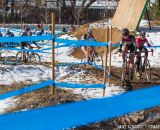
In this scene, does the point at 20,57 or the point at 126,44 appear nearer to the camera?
the point at 126,44

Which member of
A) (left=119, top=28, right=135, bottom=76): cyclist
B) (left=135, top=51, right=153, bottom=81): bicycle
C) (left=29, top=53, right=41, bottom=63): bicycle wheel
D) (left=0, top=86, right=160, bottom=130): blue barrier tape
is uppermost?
(left=0, top=86, right=160, bottom=130): blue barrier tape

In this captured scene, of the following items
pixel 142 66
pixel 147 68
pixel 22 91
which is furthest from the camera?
pixel 147 68

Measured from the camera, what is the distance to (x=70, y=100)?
33.0ft

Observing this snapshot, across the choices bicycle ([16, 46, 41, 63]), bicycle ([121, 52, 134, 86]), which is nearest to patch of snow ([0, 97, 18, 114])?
bicycle ([121, 52, 134, 86])

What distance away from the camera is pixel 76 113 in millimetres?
2881

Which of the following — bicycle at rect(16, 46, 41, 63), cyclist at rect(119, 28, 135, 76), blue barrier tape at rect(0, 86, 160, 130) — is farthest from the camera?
bicycle at rect(16, 46, 41, 63)

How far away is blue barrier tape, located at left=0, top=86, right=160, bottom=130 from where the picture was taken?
2.66 meters

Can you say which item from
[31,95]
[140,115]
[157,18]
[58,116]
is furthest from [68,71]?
[157,18]

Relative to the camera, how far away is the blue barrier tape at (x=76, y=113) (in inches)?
105

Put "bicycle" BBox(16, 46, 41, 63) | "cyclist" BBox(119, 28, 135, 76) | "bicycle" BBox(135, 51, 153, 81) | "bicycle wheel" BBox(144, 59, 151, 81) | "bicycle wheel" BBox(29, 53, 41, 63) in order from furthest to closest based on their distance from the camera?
"bicycle wheel" BBox(29, 53, 41, 63) < "bicycle" BBox(16, 46, 41, 63) < "bicycle wheel" BBox(144, 59, 151, 81) < "bicycle" BBox(135, 51, 153, 81) < "cyclist" BBox(119, 28, 135, 76)

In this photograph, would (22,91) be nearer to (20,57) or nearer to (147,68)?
(147,68)

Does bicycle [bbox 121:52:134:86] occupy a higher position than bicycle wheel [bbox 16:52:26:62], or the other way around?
bicycle [bbox 121:52:134:86]

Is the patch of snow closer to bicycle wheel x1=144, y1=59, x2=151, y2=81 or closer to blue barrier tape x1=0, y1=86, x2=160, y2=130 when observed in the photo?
bicycle wheel x1=144, y1=59, x2=151, y2=81

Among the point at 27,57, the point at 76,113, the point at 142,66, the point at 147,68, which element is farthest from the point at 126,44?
the point at 76,113
